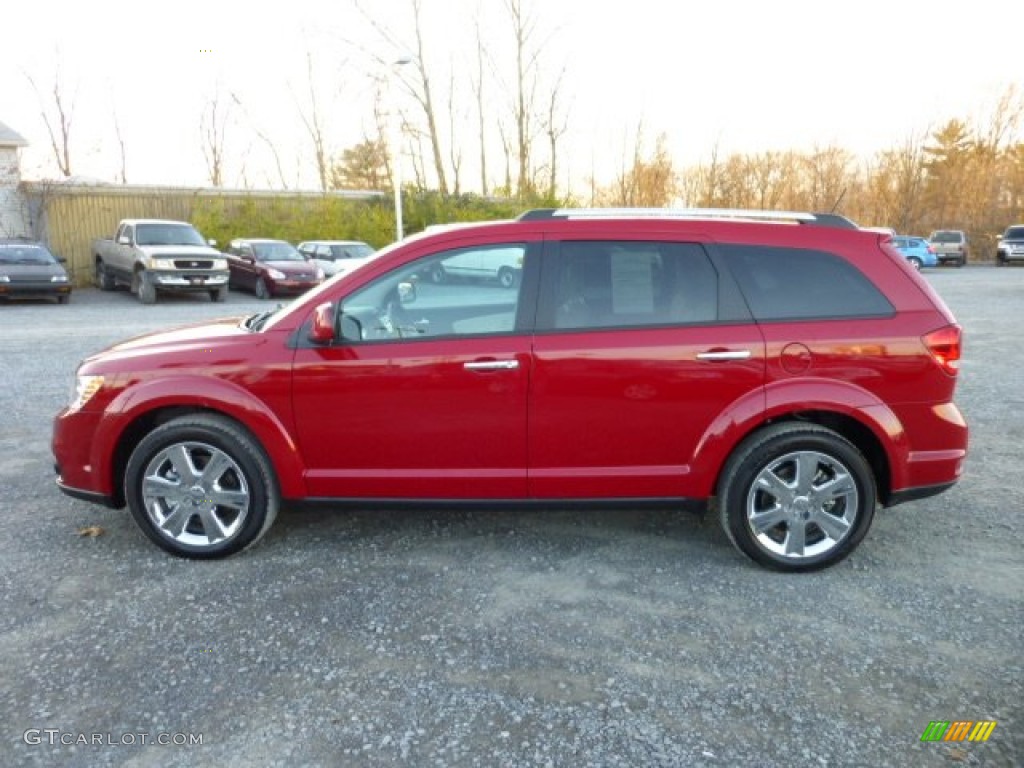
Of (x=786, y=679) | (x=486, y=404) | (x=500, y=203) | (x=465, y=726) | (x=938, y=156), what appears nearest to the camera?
(x=465, y=726)

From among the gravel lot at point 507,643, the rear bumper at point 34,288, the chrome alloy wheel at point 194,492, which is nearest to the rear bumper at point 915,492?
the gravel lot at point 507,643

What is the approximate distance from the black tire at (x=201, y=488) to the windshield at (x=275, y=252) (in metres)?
17.0

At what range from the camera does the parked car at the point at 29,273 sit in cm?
1652

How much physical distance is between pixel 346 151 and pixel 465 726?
44.9 metres

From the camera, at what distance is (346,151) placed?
4359 centimetres

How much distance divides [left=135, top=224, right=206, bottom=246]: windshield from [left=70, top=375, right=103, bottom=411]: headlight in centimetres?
1621

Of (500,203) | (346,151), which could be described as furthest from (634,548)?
(346,151)

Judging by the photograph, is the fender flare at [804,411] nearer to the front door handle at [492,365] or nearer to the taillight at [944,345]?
the taillight at [944,345]

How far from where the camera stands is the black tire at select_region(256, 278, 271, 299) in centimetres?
1911

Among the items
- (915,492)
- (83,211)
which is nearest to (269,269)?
(83,211)

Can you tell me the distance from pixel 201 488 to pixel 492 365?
1672 mm

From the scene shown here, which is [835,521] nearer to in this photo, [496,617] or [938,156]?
[496,617]

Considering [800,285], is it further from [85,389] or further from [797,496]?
[85,389]

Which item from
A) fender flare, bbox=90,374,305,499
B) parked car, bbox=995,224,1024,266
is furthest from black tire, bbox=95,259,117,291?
parked car, bbox=995,224,1024,266
